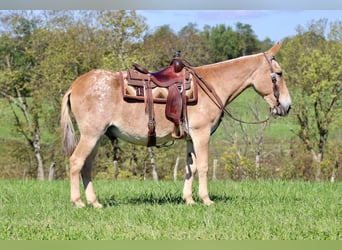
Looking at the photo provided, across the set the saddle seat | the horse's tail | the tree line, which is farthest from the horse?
the tree line

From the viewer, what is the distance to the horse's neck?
829cm

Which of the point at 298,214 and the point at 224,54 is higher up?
the point at 224,54

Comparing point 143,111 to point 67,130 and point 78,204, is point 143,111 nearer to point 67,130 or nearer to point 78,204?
point 67,130

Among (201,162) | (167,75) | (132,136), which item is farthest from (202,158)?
(167,75)

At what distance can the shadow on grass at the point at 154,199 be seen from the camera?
327 inches

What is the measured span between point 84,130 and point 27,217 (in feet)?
4.99

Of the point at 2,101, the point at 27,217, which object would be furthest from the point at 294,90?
the point at 27,217

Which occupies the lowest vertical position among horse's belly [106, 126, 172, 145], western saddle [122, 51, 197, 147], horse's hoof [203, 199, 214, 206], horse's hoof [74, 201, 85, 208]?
horse's hoof [203, 199, 214, 206]

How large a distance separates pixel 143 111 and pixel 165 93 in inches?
16.2

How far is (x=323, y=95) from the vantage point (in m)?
32.6

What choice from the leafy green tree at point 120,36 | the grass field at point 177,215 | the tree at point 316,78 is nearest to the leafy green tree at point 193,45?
the leafy green tree at point 120,36

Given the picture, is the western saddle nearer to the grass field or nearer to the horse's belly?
the horse's belly

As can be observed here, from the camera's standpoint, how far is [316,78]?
3244 centimetres

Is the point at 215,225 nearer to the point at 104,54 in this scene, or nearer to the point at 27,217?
the point at 27,217
